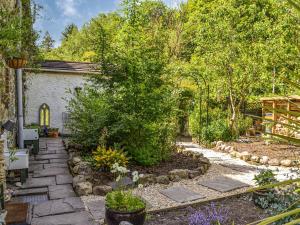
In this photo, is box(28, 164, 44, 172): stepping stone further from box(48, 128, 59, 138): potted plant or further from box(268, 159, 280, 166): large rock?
box(268, 159, 280, 166): large rock

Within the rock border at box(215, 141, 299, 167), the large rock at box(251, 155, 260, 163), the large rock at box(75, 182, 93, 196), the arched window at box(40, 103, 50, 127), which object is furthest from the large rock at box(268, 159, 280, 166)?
the arched window at box(40, 103, 50, 127)

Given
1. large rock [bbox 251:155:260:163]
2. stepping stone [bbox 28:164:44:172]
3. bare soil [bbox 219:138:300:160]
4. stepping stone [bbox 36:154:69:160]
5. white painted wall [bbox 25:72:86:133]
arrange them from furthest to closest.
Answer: white painted wall [bbox 25:72:86:133] < bare soil [bbox 219:138:300:160] < large rock [bbox 251:155:260:163] < stepping stone [bbox 36:154:69:160] < stepping stone [bbox 28:164:44:172]

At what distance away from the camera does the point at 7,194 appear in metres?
4.39

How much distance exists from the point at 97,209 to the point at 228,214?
1855 mm

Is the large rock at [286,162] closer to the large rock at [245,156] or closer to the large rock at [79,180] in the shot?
the large rock at [245,156]

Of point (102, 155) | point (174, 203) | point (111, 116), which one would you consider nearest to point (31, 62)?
point (111, 116)

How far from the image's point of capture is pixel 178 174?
561cm

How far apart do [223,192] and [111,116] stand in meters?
3.04

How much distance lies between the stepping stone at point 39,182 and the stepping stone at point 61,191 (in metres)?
0.24

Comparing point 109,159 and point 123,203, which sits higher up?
point 109,159

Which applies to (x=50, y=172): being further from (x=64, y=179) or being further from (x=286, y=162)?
(x=286, y=162)

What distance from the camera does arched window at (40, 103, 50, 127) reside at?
1252 centimetres

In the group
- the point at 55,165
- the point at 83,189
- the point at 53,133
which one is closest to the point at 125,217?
the point at 83,189

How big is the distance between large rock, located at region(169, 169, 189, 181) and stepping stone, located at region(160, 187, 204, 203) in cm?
50
